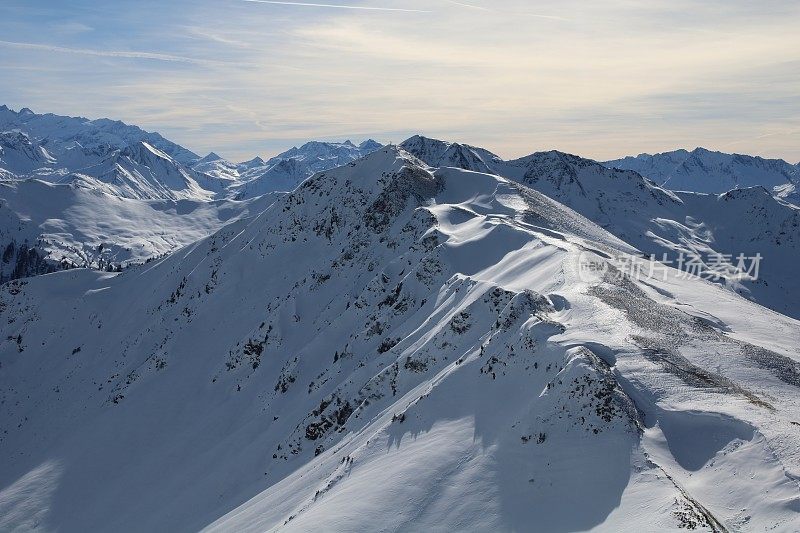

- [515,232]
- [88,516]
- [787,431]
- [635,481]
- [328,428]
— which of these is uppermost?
[515,232]

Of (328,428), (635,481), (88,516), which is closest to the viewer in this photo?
(635,481)

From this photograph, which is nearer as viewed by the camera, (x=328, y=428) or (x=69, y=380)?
(x=328, y=428)

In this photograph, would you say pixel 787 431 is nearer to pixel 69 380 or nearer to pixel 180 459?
pixel 180 459

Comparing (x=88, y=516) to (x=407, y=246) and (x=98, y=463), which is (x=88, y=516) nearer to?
(x=98, y=463)

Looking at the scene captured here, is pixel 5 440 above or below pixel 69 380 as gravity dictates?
below

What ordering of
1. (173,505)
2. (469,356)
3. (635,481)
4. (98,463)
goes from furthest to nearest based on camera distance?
→ (98,463), (173,505), (469,356), (635,481)

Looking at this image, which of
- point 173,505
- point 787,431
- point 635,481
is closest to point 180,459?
point 173,505
